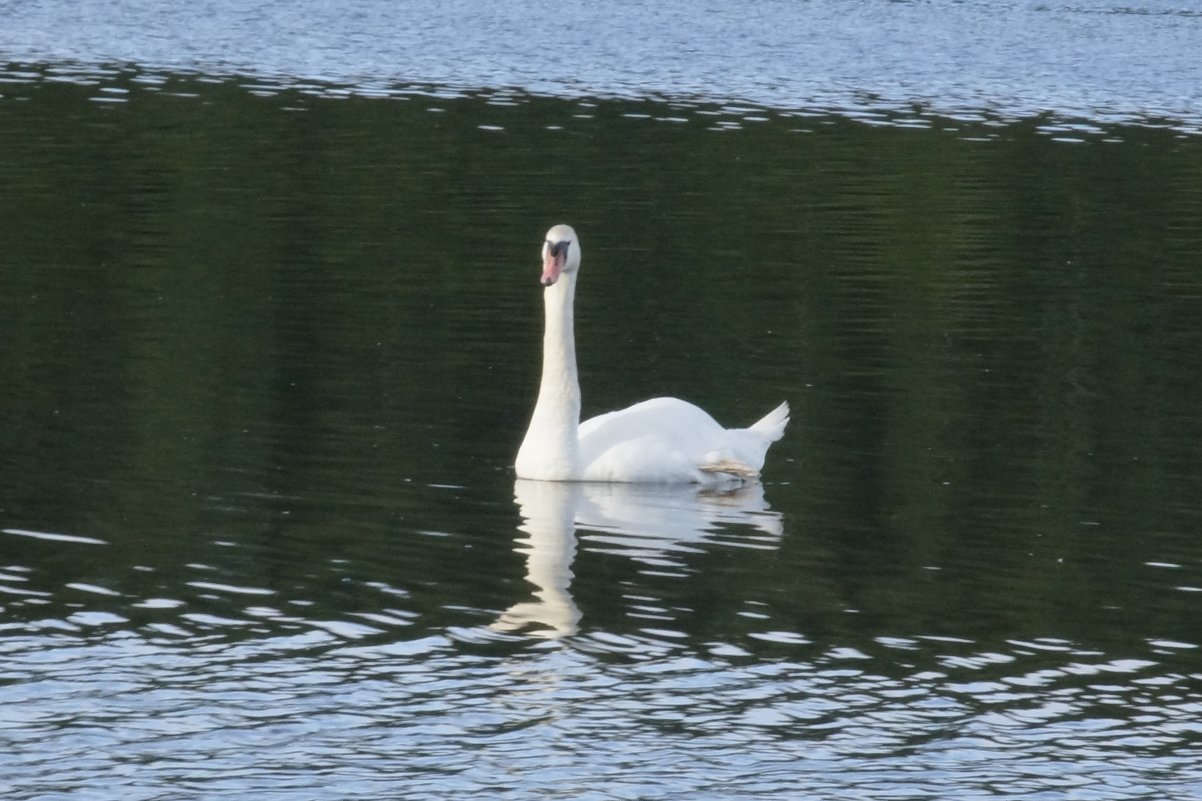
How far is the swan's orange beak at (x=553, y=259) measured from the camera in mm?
14211

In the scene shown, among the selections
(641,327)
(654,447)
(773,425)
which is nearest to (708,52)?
(641,327)

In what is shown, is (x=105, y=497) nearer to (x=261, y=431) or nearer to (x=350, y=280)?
(x=261, y=431)

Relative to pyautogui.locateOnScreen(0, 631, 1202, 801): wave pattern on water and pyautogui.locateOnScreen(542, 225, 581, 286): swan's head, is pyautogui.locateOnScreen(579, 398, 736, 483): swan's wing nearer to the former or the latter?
pyautogui.locateOnScreen(542, 225, 581, 286): swan's head

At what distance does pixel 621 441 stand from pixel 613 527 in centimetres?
133

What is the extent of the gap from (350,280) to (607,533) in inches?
357

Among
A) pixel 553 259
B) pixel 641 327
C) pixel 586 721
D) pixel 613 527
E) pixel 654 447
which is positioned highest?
pixel 553 259

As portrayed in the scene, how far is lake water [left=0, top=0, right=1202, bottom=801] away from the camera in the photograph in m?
8.83

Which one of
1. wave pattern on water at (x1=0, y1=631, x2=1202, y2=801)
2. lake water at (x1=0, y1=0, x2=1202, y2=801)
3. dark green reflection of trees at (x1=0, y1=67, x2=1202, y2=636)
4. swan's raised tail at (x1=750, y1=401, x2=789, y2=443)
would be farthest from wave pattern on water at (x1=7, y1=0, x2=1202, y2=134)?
wave pattern on water at (x1=0, y1=631, x2=1202, y2=801)

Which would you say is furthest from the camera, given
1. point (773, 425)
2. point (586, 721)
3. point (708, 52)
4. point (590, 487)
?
point (708, 52)

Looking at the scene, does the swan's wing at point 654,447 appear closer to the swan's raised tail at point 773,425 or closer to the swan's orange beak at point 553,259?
the swan's raised tail at point 773,425

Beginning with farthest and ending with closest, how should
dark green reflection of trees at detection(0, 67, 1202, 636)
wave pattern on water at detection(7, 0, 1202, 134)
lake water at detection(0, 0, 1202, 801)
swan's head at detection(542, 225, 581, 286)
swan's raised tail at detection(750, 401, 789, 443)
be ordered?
wave pattern on water at detection(7, 0, 1202, 134) < swan's raised tail at detection(750, 401, 789, 443) < swan's head at detection(542, 225, 581, 286) < dark green reflection of trees at detection(0, 67, 1202, 636) < lake water at detection(0, 0, 1202, 801)

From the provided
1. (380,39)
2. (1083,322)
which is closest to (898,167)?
(1083,322)

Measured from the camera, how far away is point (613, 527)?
498 inches

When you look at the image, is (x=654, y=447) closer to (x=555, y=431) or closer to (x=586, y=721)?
(x=555, y=431)
